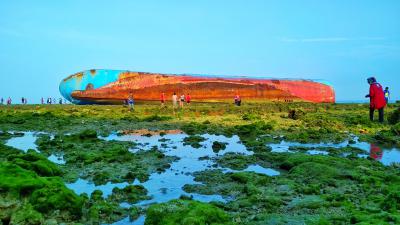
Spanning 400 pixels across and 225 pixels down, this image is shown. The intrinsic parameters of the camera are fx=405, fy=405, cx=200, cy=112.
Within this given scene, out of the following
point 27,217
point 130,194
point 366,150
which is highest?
point 27,217

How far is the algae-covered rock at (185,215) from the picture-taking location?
222 inches

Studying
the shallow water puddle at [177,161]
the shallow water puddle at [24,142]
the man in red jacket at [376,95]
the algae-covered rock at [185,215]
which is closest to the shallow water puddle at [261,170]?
the shallow water puddle at [177,161]

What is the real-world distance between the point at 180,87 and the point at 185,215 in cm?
5081

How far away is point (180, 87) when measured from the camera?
56281 millimetres

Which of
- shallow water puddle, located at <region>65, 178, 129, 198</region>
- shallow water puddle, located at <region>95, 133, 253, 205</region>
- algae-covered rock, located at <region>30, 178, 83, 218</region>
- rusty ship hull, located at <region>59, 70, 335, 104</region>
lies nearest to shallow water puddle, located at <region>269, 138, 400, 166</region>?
shallow water puddle, located at <region>95, 133, 253, 205</region>

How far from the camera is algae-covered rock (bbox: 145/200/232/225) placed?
18.5ft

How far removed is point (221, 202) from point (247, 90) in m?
53.2

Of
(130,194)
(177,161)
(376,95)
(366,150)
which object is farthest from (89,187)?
(376,95)

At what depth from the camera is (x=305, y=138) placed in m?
16.2

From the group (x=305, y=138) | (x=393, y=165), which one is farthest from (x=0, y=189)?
(x=305, y=138)

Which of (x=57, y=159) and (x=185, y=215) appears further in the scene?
(x=57, y=159)

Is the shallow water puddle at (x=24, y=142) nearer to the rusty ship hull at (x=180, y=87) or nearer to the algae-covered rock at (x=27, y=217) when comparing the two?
the algae-covered rock at (x=27, y=217)

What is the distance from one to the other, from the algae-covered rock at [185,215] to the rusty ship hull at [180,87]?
4701 cm

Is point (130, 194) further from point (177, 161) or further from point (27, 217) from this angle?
point (177, 161)
